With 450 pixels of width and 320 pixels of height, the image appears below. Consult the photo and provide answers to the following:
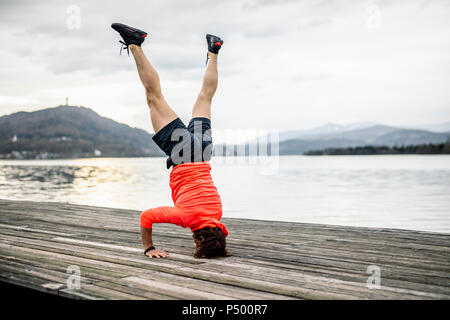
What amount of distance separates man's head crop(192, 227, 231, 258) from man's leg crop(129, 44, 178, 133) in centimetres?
115

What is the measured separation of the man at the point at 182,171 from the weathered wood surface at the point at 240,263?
272mm

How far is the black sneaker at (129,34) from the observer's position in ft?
13.7

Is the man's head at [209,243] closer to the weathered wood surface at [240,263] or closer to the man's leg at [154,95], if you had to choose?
the weathered wood surface at [240,263]

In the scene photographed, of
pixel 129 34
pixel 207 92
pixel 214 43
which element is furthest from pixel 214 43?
pixel 129 34

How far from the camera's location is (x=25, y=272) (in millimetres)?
3680

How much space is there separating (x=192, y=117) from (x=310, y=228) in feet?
9.15

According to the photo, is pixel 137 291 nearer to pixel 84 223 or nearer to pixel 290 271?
pixel 290 271

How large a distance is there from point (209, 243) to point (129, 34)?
226cm

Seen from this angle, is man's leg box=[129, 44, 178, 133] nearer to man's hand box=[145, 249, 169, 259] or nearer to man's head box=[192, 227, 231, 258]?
man's head box=[192, 227, 231, 258]

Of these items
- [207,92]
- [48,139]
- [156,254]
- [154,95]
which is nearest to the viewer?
[154,95]

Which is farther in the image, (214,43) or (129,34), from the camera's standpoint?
(214,43)

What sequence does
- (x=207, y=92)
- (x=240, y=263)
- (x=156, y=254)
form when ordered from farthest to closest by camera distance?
(x=207, y=92)
(x=156, y=254)
(x=240, y=263)

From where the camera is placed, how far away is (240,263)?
13.0 feet

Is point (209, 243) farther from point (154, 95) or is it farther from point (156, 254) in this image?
point (154, 95)
